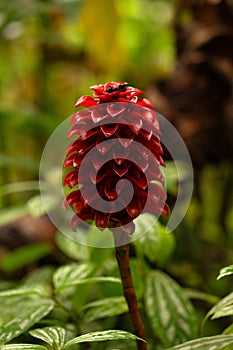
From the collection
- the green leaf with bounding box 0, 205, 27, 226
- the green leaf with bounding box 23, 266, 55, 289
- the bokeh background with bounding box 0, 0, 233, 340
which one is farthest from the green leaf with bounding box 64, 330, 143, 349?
the green leaf with bounding box 0, 205, 27, 226

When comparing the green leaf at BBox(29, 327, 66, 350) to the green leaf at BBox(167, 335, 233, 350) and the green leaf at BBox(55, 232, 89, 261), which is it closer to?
the green leaf at BBox(167, 335, 233, 350)

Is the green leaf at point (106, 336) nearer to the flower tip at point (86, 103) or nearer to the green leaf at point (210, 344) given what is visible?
the green leaf at point (210, 344)

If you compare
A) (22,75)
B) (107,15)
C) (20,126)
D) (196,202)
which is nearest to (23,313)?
(20,126)

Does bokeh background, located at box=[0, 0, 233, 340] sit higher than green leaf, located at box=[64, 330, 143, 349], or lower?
lower

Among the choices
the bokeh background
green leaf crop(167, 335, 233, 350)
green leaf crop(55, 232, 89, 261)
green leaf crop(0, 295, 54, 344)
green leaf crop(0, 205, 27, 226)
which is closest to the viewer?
green leaf crop(167, 335, 233, 350)

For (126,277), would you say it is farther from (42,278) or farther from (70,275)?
(42,278)

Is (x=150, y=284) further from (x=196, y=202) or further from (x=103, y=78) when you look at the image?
(x=103, y=78)
